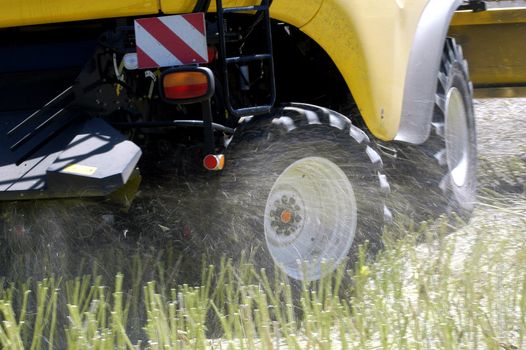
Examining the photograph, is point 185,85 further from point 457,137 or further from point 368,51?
point 457,137

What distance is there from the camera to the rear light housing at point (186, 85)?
3.88m

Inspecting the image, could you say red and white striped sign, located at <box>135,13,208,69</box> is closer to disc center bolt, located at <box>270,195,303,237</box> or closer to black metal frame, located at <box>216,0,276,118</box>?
black metal frame, located at <box>216,0,276,118</box>

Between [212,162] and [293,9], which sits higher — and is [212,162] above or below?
below

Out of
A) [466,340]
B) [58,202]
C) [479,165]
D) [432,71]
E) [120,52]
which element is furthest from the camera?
[479,165]

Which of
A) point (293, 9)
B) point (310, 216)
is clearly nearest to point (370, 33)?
point (293, 9)

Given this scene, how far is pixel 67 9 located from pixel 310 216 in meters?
1.47

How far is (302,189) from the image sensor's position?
15.1ft

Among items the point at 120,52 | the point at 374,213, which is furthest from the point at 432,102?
the point at 120,52

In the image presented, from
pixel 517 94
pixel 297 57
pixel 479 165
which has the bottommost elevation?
pixel 479 165

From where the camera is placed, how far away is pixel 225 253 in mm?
4371

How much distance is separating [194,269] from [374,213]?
905 millimetres

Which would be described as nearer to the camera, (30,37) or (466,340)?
(466,340)

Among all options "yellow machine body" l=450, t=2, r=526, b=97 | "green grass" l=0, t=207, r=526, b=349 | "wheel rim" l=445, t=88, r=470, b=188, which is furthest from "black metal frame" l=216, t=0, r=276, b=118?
"yellow machine body" l=450, t=2, r=526, b=97

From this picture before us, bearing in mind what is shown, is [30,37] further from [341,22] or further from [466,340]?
[466,340]
